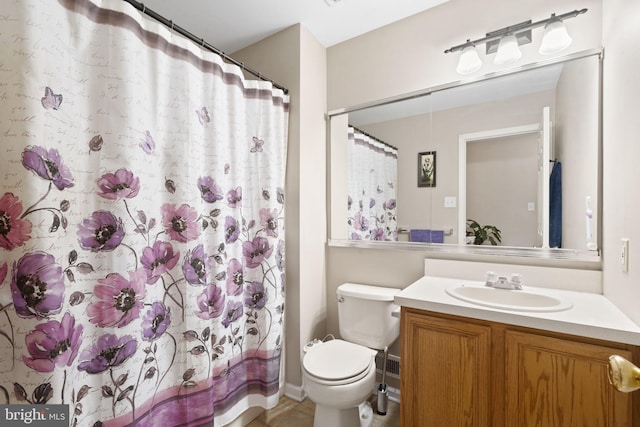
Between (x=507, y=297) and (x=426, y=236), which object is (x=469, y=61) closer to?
(x=426, y=236)

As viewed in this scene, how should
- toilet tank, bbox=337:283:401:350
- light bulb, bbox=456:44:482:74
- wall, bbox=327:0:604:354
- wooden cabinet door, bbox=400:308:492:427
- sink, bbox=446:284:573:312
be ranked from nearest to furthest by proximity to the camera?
1. wooden cabinet door, bbox=400:308:492:427
2. sink, bbox=446:284:573:312
3. wall, bbox=327:0:604:354
4. light bulb, bbox=456:44:482:74
5. toilet tank, bbox=337:283:401:350

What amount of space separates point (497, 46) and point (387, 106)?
675mm

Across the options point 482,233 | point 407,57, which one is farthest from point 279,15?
point 482,233

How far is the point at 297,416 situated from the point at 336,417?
1.32 ft

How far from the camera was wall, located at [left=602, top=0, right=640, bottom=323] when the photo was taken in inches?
38.8

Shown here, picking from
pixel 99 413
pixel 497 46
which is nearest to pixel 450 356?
pixel 99 413

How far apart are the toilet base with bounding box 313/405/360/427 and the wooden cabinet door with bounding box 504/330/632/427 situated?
75cm

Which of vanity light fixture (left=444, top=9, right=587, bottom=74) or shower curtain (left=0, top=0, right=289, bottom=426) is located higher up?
vanity light fixture (left=444, top=9, right=587, bottom=74)

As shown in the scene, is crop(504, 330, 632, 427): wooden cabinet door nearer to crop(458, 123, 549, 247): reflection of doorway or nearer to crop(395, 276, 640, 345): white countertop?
crop(395, 276, 640, 345): white countertop

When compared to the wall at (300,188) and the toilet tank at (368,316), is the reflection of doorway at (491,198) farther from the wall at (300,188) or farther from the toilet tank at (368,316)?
the wall at (300,188)

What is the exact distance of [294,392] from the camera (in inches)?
75.7

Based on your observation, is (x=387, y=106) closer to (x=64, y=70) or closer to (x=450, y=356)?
(x=450, y=356)

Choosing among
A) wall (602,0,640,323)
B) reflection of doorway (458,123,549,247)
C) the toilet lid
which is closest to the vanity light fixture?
wall (602,0,640,323)

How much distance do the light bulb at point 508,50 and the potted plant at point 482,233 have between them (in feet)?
2.96
